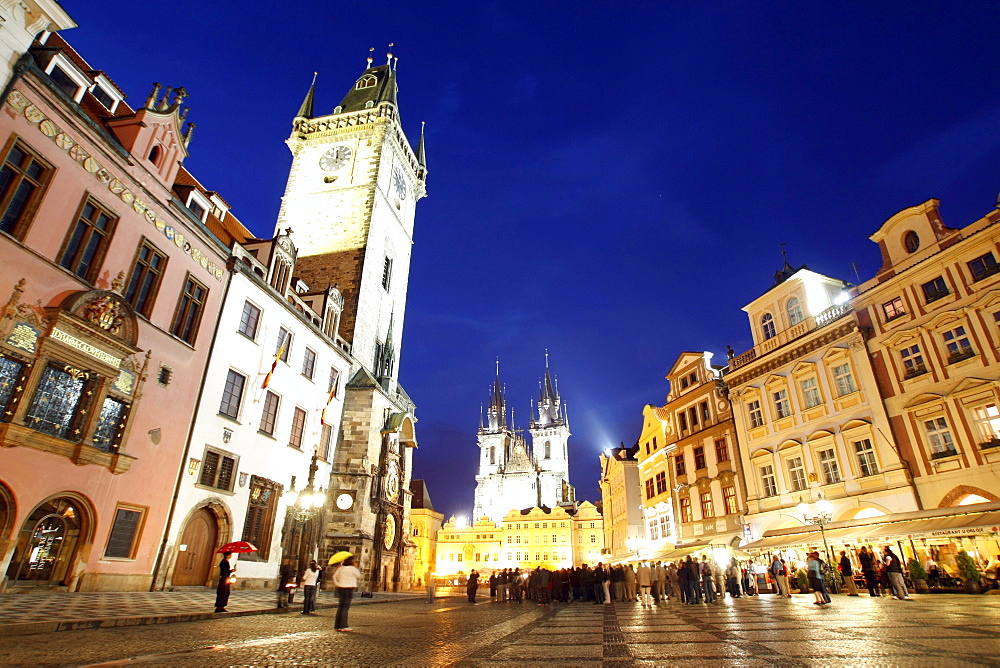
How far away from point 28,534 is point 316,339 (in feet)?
44.7

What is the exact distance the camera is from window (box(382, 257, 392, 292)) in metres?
34.9

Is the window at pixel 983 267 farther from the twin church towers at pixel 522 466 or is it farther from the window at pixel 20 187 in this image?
the twin church towers at pixel 522 466

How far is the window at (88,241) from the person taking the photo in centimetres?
1368

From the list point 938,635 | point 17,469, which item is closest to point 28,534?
point 17,469

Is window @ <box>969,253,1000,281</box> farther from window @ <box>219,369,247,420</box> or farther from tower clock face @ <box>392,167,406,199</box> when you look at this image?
tower clock face @ <box>392,167,406,199</box>

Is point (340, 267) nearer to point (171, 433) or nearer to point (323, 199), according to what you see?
point (323, 199)

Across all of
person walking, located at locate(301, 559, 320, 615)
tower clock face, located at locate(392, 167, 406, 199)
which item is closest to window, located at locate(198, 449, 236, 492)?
person walking, located at locate(301, 559, 320, 615)

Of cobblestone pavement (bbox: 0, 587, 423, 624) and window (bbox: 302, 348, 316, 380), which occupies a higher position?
window (bbox: 302, 348, 316, 380)

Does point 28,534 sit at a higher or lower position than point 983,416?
lower

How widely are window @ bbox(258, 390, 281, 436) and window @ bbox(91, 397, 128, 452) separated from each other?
6066 millimetres

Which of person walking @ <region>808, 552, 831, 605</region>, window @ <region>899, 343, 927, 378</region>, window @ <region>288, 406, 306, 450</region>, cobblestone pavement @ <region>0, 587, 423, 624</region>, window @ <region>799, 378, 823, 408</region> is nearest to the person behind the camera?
cobblestone pavement @ <region>0, 587, 423, 624</region>

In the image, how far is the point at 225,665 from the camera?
4.59m

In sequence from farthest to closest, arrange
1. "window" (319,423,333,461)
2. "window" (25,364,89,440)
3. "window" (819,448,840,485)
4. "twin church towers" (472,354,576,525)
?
"twin church towers" (472,354,576,525) → "window" (319,423,333,461) → "window" (819,448,840,485) → "window" (25,364,89,440)

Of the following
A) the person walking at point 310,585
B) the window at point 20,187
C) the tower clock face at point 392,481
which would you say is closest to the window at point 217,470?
the person walking at point 310,585
